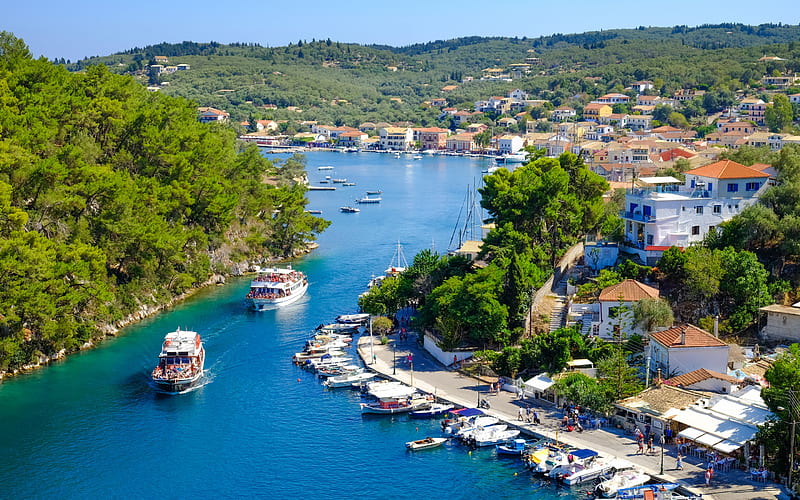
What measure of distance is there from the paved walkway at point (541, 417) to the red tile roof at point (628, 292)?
532cm

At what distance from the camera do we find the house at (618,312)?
1265 inches

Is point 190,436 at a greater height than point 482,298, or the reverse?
point 482,298

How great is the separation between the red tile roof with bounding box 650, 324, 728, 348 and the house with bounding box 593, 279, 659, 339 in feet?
5.75

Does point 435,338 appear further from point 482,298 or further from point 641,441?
point 641,441

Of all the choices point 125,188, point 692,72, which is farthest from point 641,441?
point 692,72

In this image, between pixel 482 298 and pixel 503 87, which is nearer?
pixel 482 298

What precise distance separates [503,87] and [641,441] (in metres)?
160

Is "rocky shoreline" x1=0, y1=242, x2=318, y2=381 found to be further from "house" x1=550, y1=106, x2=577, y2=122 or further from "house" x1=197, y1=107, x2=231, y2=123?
"house" x1=197, y1=107, x2=231, y2=123

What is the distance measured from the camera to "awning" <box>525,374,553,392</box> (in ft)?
95.7

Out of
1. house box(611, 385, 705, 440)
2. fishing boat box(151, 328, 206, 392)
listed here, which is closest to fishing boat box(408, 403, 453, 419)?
house box(611, 385, 705, 440)

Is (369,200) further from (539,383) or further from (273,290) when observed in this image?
(539,383)

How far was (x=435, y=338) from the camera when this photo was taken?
114 feet

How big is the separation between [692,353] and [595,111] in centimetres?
10521

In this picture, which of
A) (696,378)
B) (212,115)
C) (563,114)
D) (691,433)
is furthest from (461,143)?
(691,433)
